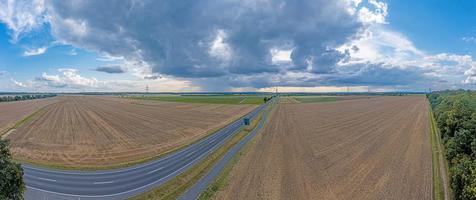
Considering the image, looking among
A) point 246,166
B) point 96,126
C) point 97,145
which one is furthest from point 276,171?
point 96,126

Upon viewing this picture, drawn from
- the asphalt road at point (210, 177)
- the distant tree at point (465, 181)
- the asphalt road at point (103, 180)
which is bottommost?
the asphalt road at point (103, 180)

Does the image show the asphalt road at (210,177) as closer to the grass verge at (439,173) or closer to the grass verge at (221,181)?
the grass verge at (221,181)

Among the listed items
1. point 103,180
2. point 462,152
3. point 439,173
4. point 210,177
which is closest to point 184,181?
point 210,177

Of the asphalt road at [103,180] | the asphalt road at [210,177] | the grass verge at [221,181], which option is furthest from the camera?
the asphalt road at [103,180]

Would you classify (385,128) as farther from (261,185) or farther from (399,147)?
(261,185)

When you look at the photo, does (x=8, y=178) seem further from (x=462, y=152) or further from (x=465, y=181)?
(x=462, y=152)

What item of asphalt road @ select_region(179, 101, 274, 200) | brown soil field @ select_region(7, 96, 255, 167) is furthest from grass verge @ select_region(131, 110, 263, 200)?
brown soil field @ select_region(7, 96, 255, 167)

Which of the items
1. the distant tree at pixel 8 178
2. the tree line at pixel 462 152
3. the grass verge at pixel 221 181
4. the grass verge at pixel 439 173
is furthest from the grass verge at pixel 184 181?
the tree line at pixel 462 152
